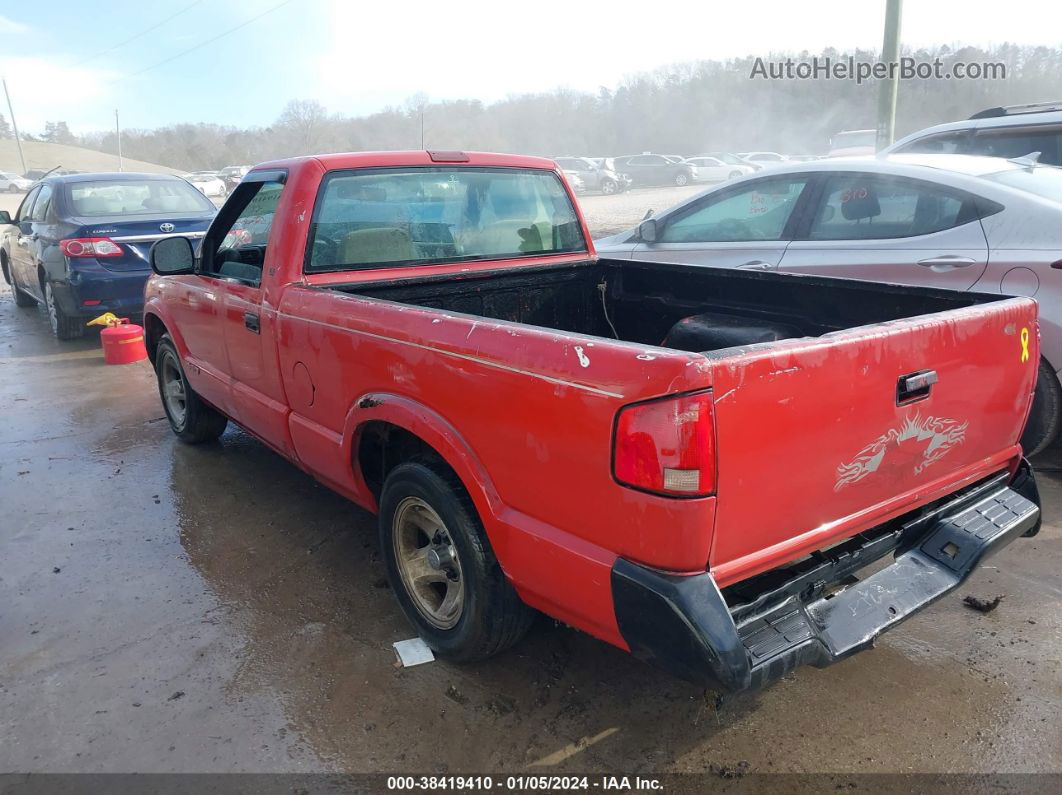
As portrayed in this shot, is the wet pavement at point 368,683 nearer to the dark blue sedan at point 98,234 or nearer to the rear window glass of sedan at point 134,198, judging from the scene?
the dark blue sedan at point 98,234

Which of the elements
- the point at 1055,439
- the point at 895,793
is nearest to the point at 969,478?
the point at 895,793

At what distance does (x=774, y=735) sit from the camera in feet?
8.11

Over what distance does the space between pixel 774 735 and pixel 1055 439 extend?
111 inches

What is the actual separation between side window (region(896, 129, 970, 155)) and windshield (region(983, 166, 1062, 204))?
145 centimetres

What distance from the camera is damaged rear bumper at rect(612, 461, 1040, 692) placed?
1917 mm

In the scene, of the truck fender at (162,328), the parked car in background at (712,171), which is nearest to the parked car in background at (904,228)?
the truck fender at (162,328)

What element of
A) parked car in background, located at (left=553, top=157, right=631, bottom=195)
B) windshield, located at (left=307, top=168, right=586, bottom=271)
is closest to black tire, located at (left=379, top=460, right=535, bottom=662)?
windshield, located at (left=307, top=168, right=586, bottom=271)

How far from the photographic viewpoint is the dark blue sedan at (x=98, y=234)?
7835 mm

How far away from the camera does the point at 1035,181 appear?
4.40 meters

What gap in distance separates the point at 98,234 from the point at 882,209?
23.3 feet

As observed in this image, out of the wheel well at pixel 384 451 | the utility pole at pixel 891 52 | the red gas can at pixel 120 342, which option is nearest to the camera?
the wheel well at pixel 384 451

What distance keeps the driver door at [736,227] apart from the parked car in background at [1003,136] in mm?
1704

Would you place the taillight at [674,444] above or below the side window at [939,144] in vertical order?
below

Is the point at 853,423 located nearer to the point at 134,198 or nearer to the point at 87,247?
the point at 87,247
